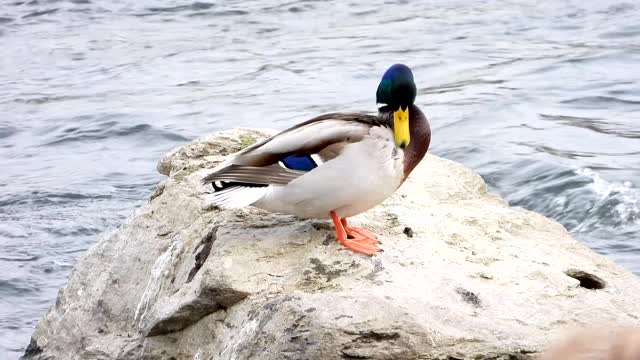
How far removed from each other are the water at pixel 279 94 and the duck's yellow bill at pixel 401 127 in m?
2.99

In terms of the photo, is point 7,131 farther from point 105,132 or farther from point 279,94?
point 279,94

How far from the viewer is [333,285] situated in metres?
4.29

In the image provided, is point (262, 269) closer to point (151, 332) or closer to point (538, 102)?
point (151, 332)

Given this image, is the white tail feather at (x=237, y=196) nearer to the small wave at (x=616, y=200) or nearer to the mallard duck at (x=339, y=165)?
the mallard duck at (x=339, y=165)

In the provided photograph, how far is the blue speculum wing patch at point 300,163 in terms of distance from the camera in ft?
14.9

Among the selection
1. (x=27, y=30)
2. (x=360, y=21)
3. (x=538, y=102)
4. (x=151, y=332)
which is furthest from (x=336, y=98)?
(x=151, y=332)

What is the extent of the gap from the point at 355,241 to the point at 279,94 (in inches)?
322

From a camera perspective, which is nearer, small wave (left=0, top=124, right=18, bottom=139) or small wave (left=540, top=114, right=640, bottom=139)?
small wave (left=540, top=114, right=640, bottom=139)

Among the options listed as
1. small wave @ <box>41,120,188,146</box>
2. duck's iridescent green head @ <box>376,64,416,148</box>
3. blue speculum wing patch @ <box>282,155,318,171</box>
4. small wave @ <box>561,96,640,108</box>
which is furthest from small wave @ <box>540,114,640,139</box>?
blue speculum wing patch @ <box>282,155,318,171</box>

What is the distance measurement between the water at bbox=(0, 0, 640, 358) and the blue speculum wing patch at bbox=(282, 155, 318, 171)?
8.87 feet

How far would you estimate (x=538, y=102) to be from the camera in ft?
38.3

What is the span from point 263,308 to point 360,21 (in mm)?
11757

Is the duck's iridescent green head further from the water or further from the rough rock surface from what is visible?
the water

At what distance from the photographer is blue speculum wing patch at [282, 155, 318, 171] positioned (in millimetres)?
4535
